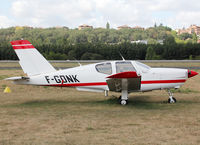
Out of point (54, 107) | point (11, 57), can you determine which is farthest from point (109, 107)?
point (11, 57)

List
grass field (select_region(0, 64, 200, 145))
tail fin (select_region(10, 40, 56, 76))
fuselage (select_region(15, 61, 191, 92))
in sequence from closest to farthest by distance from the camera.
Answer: grass field (select_region(0, 64, 200, 145)), fuselage (select_region(15, 61, 191, 92)), tail fin (select_region(10, 40, 56, 76))

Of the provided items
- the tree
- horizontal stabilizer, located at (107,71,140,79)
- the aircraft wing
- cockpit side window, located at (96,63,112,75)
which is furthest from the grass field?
the tree

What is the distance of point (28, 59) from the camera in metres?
12.1

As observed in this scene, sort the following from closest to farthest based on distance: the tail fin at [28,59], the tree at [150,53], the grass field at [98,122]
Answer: the grass field at [98,122]
the tail fin at [28,59]
the tree at [150,53]

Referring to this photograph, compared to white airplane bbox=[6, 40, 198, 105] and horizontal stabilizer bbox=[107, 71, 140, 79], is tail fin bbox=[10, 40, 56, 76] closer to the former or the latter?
white airplane bbox=[6, 40, 198, 105]

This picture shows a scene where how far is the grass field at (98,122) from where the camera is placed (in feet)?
22.4

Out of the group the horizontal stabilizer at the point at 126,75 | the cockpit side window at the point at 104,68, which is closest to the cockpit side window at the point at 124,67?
the cockpit side window at the point at 104,68

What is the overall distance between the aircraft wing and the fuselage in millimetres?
393

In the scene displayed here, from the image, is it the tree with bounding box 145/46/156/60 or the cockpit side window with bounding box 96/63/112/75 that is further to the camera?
the tree with bounding box 145/46/156/60

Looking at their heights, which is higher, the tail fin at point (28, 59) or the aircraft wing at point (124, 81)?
the tail fin at point (28, 59)

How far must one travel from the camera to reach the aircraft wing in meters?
10.6

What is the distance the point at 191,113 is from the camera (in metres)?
9.89

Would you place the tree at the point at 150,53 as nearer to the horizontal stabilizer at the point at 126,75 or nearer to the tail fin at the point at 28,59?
the tail fin at the point at 28,59

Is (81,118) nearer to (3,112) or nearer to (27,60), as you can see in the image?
(3,112)
